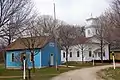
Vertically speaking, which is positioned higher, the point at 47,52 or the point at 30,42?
the point at 30,42

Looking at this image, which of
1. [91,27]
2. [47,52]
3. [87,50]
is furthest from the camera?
[91,27]

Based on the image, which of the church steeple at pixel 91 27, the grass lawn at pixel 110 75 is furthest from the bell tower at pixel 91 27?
the grass lawn at pixel 110 75

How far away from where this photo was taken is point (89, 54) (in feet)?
231

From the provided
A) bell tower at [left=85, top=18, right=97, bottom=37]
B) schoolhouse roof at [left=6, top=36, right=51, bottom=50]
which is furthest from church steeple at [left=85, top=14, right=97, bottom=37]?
schoolhouse roof at [left=6, top=36, right=51, bottom=50]

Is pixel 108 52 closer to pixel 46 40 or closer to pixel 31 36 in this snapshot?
pixel 46 40

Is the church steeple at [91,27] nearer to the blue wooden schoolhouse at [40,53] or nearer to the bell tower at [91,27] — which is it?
the bell tower at [91,27]

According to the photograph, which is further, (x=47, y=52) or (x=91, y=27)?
(x=91, y=27)

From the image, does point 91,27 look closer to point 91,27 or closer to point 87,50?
point 91,27

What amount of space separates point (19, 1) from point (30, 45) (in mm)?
12797

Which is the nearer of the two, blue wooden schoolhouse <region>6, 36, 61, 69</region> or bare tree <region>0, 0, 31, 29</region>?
bare tree <region>0, 0, 31, 29</region>

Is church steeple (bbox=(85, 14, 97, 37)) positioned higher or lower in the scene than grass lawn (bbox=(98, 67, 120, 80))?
higher

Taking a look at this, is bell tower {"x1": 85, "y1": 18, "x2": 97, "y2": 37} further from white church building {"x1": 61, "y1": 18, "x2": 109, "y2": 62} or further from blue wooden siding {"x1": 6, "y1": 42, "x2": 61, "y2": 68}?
blue wooden siding {"x1": 6, "y1": 42, "x2": 61, "y2": 68}

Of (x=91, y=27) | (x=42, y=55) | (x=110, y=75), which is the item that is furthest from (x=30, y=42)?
(x=91, y=27)

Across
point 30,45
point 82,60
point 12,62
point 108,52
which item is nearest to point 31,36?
point 30,45
